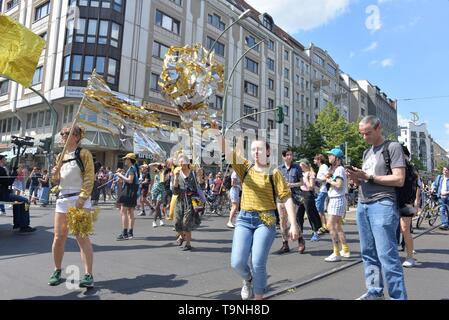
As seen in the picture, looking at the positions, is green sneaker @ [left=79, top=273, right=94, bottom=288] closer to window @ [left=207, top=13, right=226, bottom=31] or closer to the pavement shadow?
the pavement shadow

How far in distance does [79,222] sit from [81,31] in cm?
2632

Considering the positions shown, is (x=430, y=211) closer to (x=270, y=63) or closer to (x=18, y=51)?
(x=18, y=51)

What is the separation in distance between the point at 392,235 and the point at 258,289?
1.43 metres

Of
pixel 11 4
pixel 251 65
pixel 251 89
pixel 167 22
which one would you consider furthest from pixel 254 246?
pixel 11 4

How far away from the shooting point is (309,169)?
27.9 ft

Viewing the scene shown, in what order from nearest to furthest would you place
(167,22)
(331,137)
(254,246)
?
1. (254,246)
2. (167,22)
3. (331,137)

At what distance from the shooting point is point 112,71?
27156mm

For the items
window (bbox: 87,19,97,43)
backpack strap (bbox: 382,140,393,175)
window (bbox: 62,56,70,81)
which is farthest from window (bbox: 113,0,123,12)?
backpack strap (bbox: 382,140,393,175)

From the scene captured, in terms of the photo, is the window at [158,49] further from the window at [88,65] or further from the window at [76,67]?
the window at [76,67]

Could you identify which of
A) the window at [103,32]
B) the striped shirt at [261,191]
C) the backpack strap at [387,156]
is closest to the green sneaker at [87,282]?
the striped shirt at [261,191]

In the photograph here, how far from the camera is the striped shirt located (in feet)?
12.2

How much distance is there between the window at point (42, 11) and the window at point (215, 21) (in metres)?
14.0

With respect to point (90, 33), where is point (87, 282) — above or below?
below

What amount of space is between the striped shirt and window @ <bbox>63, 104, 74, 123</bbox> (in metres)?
26.1
